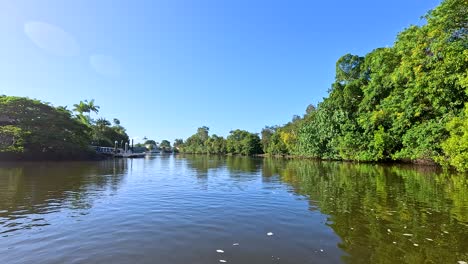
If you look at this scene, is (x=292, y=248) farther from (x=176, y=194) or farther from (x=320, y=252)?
(x=176, y=194)

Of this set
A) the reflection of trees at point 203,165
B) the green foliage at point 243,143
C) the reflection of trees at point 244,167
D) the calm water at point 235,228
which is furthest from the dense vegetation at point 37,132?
A: the green foliage at point 243,143

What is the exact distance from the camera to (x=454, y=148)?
70.4 feet

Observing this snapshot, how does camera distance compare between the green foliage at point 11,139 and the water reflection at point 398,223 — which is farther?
the green foliage at point 11,139

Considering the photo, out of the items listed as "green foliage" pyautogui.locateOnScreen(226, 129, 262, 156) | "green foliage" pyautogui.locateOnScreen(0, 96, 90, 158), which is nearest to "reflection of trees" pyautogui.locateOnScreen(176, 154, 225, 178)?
"green foliage" pyautogui.locateOnScreen(0, 96, 90, 158)

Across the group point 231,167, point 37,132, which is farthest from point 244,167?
point 37,132

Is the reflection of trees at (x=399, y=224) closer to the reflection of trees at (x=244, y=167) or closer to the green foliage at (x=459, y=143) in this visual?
the green foliage at (x=459, y=143)

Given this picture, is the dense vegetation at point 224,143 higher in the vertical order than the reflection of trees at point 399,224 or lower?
higher

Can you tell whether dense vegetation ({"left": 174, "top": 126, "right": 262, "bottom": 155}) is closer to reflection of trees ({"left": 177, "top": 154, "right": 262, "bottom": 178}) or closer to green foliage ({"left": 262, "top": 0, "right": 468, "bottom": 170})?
reflection of trees ({"left": 177, "top": 154, "right": 262, "bottom": 178})

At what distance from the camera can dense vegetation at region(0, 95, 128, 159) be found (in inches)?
1650

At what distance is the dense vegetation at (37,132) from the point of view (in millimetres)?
41906

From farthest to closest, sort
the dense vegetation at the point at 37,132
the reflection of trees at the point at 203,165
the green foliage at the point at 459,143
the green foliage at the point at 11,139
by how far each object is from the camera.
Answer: the dense vegetation at the point at 37,132
the green foliage at the point at 11,139
the reflection of trees at the point at 203,165
the green foliage at the point at 459,143

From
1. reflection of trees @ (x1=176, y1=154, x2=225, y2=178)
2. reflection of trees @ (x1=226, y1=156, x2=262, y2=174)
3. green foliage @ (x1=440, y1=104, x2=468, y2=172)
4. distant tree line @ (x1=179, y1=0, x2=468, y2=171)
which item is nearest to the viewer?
green foliage @ (x1=440, y1=104, x2=468, y2=172)

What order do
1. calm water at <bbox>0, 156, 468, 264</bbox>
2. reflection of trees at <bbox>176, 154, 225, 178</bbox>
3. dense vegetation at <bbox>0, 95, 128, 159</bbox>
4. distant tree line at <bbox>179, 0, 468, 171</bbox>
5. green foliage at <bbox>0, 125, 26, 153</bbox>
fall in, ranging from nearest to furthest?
calm water at <bbox>0, 156, 468, 264</bbox>
distant tree line at <bbox>179, 0, 468, 171</bbox>
reflection of trees at <bbox>176, 154, 225, 178</bbox>
green foliage at <bbox>0, 125, 26, 153</bbox>
dense vegetation at <bbox>0, 95, 128, 159</bbox>

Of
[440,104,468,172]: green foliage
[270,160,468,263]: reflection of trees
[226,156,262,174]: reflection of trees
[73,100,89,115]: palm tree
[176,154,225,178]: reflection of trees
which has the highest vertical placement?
[73,100,89,115]: palm tree
